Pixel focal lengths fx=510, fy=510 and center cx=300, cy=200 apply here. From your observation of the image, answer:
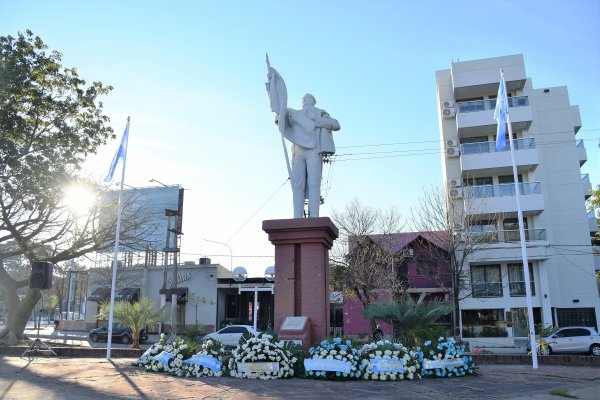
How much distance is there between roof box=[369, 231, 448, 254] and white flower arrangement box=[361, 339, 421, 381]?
19.3 m

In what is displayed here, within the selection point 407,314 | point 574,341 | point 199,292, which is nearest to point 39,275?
point 407,314

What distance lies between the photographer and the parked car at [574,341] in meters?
21.5

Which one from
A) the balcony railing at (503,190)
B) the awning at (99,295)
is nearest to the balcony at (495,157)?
the balcony railing at (503,190)

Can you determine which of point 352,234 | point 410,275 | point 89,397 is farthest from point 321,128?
point 410,275

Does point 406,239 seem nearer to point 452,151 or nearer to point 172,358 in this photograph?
point 452,151

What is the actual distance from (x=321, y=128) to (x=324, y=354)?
5.52 meters

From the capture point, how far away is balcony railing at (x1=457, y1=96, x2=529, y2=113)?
1359 inches

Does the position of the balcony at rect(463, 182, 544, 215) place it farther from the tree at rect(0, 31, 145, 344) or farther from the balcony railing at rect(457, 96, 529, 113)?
the tree at rect(0, 31, 145, 344)

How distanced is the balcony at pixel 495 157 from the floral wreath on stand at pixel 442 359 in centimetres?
2611

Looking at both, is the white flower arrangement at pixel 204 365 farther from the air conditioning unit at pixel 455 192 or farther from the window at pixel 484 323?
the window at pixel 484 323

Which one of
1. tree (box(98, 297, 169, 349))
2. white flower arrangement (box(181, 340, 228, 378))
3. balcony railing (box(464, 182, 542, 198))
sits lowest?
white flower arrangement (box(181, 340, 228, 378))

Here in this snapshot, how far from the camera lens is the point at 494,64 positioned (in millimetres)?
35250

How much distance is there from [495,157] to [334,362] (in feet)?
93.5

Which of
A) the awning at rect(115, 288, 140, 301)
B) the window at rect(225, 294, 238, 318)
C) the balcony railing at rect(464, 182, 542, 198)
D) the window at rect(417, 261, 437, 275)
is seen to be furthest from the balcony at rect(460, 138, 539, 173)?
the awning at rect(115, 288, 140, 301)
